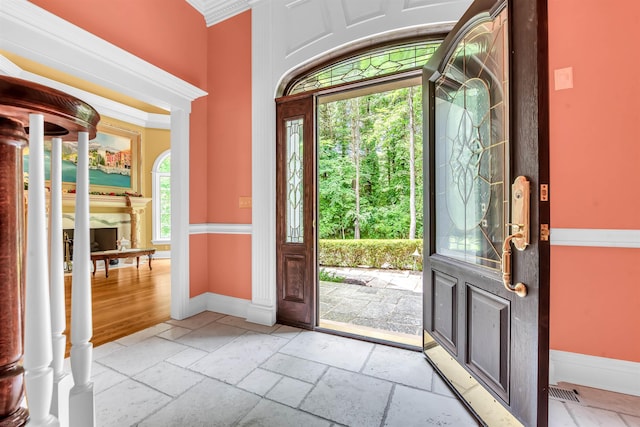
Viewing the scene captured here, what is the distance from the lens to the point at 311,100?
2762mm

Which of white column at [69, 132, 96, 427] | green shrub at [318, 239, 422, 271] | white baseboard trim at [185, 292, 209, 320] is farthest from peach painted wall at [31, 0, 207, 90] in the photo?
green shrub at [318, 239, 422, 271]

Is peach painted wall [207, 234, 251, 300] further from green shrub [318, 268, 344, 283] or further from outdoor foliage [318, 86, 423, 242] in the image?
outdoor foliage [318, 86, 423, 242]

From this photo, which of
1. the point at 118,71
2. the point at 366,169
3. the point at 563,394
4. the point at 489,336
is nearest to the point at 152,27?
the point at 118,71

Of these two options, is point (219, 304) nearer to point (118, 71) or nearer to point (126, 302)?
point (126, 302)

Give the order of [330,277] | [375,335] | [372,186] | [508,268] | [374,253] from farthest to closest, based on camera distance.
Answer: [372,186] < [374,253] < [330,277] < [375,335] < [508,268]

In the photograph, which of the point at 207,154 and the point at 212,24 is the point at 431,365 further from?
the point at 212,24

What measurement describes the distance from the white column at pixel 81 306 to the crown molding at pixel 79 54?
1973 millimetres

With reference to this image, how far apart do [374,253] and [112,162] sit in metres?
6.55

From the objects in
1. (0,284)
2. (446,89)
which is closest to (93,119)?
(0,284)

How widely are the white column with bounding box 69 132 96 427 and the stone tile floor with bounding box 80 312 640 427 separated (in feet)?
2.88

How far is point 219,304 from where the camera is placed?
3.22m

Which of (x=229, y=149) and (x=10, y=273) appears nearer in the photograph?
(x=10, y=273)

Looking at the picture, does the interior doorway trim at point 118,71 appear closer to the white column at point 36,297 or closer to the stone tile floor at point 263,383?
the stone tile floor at point 263,383

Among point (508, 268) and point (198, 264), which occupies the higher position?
point (508, 268)
